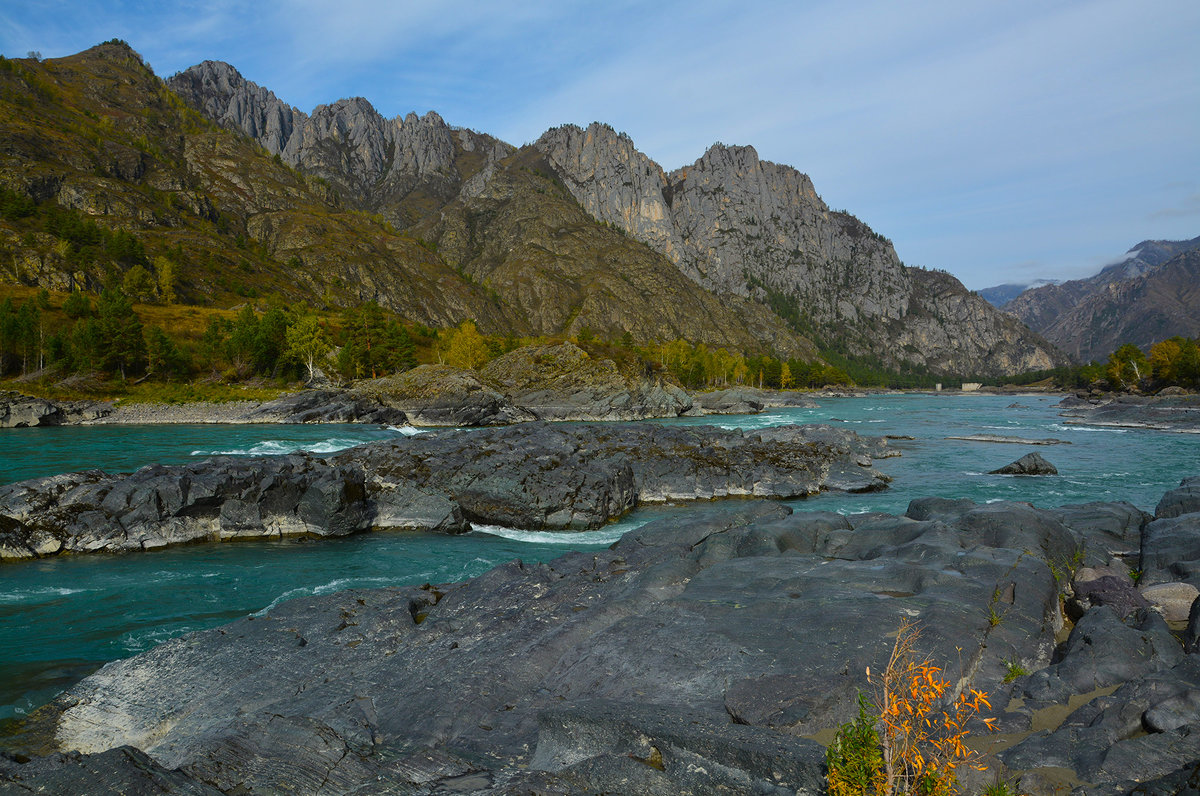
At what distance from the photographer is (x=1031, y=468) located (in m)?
44.4

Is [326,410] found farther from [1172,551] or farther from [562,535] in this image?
[1172,551]

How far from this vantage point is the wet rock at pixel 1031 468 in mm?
44344

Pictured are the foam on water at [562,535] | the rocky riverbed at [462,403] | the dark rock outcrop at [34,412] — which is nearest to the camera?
the foam on water at [562,535]

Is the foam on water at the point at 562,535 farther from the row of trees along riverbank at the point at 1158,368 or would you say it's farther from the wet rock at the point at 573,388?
the row of trees along riverbank at the point at 1158,368

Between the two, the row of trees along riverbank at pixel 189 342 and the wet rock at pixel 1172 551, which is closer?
the wet rock at pixel 1172 551

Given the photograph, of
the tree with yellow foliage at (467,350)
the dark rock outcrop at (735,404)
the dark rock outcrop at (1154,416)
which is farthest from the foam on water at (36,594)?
the tree with yellow foliage at (467,350)

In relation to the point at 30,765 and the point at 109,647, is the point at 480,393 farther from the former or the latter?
the point at 30,765

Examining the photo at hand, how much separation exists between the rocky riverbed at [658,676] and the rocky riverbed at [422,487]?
14.2m

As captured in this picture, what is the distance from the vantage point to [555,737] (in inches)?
346

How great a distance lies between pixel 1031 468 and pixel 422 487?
45407 mm

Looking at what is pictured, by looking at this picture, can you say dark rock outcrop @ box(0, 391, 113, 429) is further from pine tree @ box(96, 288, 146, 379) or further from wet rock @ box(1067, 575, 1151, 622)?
wet rock @ box(1067, 575, 1151, 622)

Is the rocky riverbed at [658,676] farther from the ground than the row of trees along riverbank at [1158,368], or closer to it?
closer to it


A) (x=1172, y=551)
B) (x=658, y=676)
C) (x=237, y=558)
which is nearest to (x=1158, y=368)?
(x=1172, y=551)

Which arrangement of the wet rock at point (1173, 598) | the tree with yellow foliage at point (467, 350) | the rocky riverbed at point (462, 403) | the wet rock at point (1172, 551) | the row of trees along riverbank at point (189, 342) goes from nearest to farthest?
the wet rock at point (1173, 598) → the wet rock at point (1172, 551) → the rocky riverbed at point (462, 403) → the row of trees along riverbank at point (189, 342) → the tree with yellow foliage at point (467, 350)
